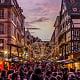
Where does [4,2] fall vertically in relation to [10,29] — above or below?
above

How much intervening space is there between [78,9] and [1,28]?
28087mm

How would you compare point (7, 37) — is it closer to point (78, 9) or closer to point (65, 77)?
point (78, 9)

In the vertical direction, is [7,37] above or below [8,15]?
below

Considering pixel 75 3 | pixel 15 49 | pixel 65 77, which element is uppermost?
pixel 75 3

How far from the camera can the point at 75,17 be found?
9269cm

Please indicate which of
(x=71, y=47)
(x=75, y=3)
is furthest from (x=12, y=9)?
(x=75, y=3)

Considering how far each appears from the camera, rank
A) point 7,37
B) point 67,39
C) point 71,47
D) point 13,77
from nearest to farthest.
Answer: point 13,77 < point 7,37 < point 71,47 < point 67,39

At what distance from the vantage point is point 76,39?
89812mm

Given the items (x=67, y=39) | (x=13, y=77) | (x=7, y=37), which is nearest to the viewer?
(x=13, y=77)

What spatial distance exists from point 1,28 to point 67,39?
2487 cm

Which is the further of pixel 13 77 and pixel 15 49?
pixel 15 49

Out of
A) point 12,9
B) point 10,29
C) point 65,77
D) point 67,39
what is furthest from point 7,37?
point 65,77

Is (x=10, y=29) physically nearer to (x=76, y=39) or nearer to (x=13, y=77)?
(x=76, y=39)

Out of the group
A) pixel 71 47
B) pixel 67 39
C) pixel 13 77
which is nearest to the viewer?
pixel 13 77
